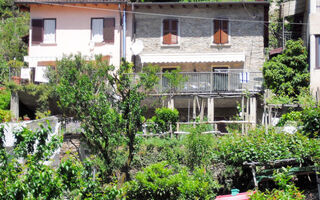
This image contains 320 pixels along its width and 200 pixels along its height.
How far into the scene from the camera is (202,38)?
28844 mm

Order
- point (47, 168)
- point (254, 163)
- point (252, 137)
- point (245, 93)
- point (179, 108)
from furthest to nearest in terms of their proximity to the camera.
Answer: point (179, 108) → point (245, 93) → point (252, 137) → point (254, 163) → point (47, 168)

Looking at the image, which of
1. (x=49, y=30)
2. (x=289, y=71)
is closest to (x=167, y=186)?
(x=289, y=71)

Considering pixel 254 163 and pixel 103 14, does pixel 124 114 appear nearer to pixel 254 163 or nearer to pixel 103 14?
pixel 254 163

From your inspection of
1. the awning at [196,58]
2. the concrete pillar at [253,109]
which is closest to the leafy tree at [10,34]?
the awning at [196,58]

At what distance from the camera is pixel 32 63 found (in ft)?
93.3

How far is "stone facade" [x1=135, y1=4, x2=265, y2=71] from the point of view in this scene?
28484 mm

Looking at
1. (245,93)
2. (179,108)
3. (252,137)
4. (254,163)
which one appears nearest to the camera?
(254,163)

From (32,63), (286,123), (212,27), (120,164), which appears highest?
(212,27)

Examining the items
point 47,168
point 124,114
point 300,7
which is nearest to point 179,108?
point 300,7

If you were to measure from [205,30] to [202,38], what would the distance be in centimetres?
47

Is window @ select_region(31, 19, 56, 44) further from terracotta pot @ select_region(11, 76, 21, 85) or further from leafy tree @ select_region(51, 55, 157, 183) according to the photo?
leafy tree @ select_region(51, 55, 157, 183)

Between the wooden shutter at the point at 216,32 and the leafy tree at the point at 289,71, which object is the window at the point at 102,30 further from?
the leafy tree at the point at 289,71

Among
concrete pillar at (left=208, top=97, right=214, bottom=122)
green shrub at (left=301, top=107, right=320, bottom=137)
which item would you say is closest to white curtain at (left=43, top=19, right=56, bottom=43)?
concrete pillar at (left=208, top=97, right=214, bottom=122)

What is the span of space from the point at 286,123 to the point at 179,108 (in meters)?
8.58
